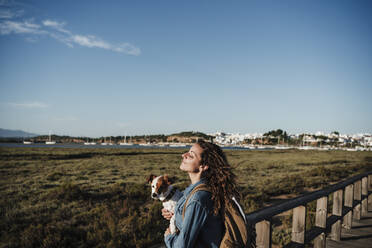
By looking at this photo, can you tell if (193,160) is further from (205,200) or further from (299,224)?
(299,224)

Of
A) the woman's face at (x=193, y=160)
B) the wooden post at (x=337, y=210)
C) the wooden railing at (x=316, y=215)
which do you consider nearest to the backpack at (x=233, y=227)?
the woman's face at (x=193, y=160)

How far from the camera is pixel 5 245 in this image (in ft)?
18.8

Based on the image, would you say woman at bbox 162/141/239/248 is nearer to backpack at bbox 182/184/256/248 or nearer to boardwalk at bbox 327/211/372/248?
backpack at bbox 182/184/256/248

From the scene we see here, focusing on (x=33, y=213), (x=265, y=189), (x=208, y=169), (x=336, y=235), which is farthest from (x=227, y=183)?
(x=265, y=189)

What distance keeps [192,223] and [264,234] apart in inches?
46.4

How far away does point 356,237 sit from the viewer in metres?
4.79

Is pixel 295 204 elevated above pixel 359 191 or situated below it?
above

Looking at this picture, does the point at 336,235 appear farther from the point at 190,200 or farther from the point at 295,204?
the point at 190,200

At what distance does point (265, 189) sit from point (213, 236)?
11.8m

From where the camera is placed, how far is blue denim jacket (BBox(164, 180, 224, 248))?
145 centimetres

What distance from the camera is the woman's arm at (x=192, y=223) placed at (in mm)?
1444

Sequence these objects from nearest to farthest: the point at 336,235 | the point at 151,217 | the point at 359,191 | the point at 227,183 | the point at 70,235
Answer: the point at 227,183, the point at 336,235, the point at 359,191, the point at 70,235, the point at 151,217

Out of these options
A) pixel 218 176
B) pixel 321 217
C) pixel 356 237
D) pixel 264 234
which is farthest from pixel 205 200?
pixel 356 237

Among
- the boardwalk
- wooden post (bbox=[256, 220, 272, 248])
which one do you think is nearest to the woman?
wooden post (bbox=[256, 220, 272, 248])
